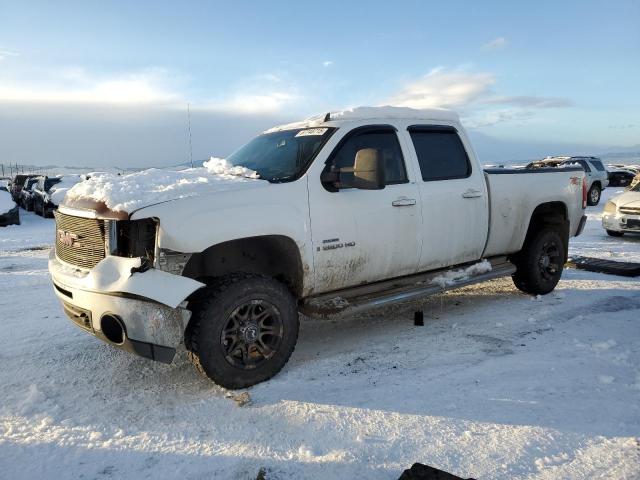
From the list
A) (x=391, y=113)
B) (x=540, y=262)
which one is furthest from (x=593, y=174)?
(x=391, y=113)

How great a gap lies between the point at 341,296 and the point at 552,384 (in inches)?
68.1

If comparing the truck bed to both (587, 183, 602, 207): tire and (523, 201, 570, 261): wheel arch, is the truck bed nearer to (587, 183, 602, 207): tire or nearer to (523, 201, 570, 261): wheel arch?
(523, 201, 570, 261): wheel arch

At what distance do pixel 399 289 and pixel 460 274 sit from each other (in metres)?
0.87

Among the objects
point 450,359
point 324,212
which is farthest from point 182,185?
point 450,359

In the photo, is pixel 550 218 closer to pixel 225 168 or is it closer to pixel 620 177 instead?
pixel 225 168

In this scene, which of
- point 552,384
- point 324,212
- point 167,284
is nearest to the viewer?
point 167,284

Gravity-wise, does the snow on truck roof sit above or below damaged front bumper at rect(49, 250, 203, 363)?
above

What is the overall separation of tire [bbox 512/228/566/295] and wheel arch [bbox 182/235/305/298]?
10.7 feet

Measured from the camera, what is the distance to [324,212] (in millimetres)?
4027

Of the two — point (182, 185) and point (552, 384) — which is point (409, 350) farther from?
point (182, 185)

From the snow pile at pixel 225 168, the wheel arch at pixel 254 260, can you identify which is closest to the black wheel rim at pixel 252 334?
the wheel arch at pixel 254 260

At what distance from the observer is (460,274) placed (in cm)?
517

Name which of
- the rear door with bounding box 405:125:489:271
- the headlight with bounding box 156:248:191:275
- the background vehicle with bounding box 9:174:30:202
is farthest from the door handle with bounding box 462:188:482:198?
the background vehicle with bounding box 9:174:30:202

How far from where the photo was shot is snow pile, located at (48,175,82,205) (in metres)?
16.7
